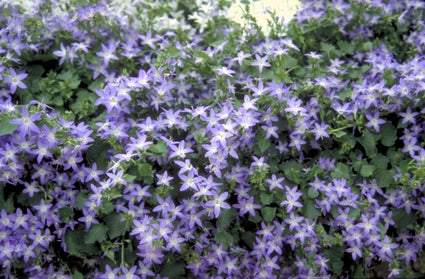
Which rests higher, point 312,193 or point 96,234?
point 312,193

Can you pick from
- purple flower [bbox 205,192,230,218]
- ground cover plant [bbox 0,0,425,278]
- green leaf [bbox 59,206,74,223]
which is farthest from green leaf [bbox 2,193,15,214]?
purple flower [bbox 205,192,230,218]

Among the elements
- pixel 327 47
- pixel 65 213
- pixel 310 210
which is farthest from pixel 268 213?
pixel 327 47

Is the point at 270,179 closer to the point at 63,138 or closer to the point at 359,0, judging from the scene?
the point at 63,138

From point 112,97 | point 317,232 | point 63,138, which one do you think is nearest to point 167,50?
point 112,97

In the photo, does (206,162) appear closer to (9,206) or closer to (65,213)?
(65,213)

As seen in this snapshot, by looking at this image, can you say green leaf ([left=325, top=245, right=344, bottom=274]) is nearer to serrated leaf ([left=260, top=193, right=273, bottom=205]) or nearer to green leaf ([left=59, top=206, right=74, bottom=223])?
serrated leaf ([left=260, top=193, right=273, bottom=205])

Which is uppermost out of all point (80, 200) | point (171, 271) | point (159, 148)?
point (159, 148)

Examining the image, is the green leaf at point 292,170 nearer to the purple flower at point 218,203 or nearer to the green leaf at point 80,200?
the purple flower at point 218,203
